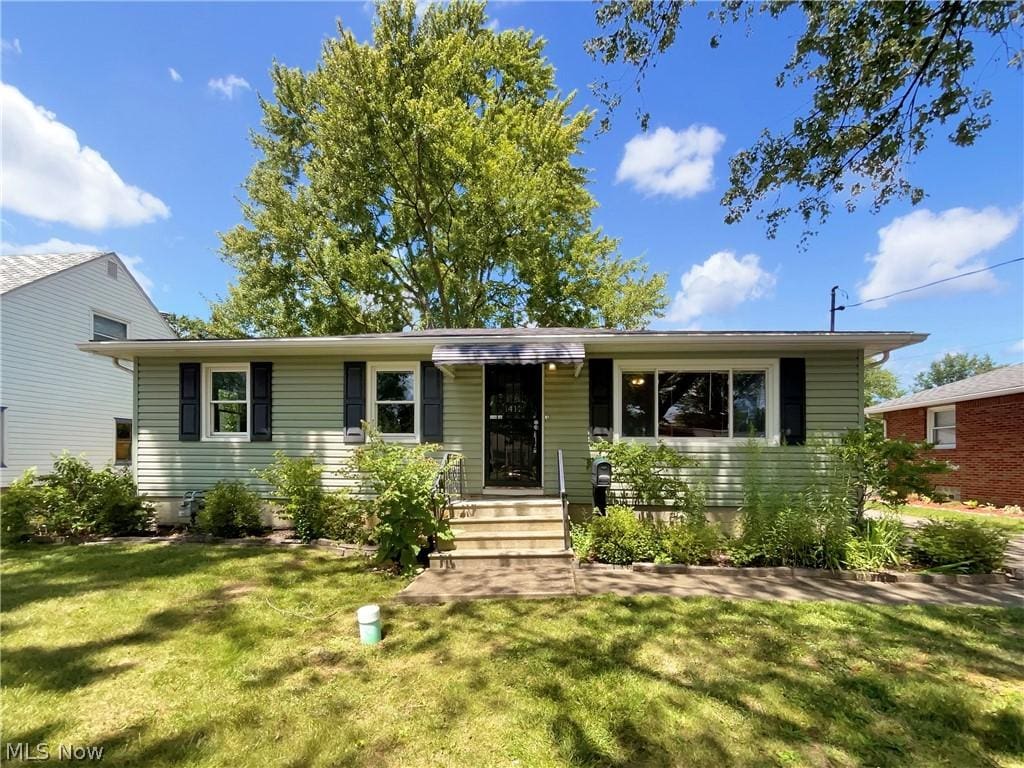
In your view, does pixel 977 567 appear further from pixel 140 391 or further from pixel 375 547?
pixel 140 391

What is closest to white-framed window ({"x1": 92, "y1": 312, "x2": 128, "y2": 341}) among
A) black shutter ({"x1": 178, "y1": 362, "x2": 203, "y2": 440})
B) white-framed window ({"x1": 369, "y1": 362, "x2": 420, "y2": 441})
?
black shutter ({"x1": 178, "y1": 362, "x2": 203, "y2": 440})

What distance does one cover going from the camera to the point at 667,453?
6.52 metres

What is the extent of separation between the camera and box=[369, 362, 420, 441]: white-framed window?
25.1ft

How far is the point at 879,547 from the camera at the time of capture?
5.56m

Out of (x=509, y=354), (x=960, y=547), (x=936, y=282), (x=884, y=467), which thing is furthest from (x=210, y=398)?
(x=936, y=282)

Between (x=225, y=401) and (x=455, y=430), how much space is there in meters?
4.14

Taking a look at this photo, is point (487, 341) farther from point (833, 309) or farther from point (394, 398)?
point (833, 309)

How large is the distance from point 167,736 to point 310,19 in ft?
55.0

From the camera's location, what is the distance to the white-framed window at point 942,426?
1370 cm

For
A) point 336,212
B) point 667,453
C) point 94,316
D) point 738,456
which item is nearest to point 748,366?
point 738,456

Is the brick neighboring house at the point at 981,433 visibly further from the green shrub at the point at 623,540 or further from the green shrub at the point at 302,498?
the green shrub at the point at 302,498

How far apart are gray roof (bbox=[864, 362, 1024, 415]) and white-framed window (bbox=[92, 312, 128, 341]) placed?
23.9 metres

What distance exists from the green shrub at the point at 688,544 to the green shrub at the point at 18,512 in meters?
9.11

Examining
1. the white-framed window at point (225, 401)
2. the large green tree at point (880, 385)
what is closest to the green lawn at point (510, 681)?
the white-framed window at point (225, 401)
